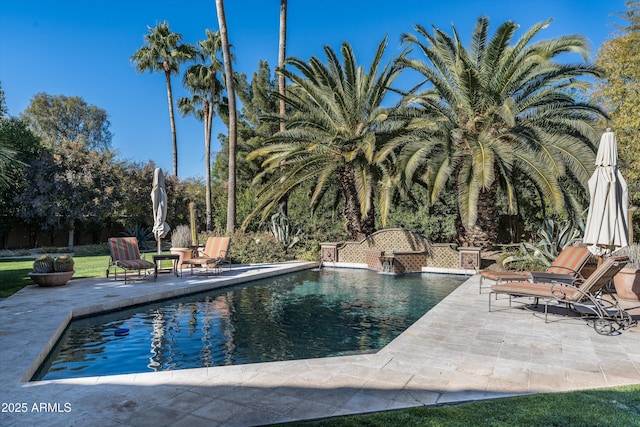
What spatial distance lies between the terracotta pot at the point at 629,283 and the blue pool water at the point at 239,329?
3.69 metres

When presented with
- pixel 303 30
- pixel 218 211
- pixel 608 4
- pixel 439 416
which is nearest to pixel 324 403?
pixel 439 416

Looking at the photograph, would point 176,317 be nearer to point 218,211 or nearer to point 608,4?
point 218,211

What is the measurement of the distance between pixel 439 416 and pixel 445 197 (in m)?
15.4

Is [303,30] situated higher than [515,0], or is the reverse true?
[303,30]

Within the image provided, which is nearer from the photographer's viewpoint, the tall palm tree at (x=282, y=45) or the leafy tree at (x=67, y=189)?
the tall palm tree at (x=282, y=45)

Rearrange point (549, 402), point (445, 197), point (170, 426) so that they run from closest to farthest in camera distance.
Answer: point (170, 426) → point (549, 402) → point (445, 197)

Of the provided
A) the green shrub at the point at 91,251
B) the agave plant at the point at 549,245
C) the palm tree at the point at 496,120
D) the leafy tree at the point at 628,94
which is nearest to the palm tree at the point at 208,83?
the green shrub at the point at 91,251

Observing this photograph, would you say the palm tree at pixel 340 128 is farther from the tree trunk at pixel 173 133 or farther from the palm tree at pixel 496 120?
the tree trunk at pixel 173 133

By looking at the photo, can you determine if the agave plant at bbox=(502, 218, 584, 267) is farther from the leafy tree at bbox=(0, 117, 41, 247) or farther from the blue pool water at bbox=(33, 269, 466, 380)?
the leafy tree at bbox=(0, 117, 41, 247)

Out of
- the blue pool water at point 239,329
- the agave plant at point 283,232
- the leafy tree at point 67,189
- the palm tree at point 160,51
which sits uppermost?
the palm tree at point 160,51

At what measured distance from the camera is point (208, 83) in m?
26.2

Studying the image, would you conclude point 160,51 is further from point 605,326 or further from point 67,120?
point 605,326

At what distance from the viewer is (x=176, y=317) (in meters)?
7.40

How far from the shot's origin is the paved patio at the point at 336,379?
3301 mm
